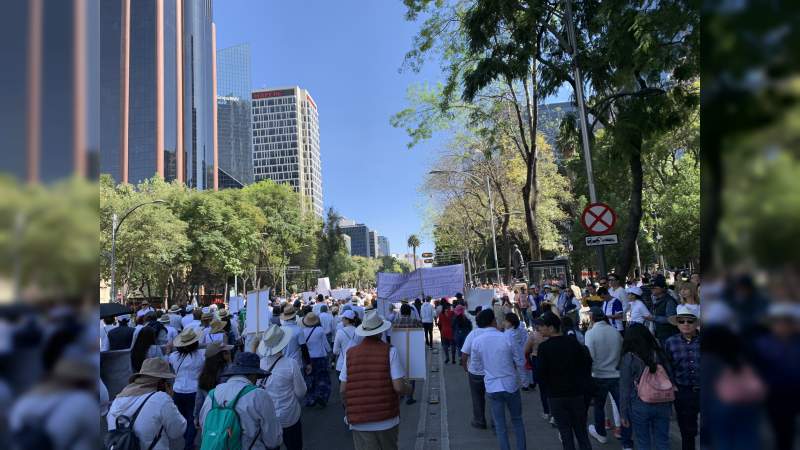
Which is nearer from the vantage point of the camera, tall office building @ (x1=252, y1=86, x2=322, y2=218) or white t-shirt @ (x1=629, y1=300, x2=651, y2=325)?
white t-shirt @ (x1=629, y1=300, x2=651, y2=325)

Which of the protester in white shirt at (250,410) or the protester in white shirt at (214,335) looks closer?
the protester in white shirt at (250,410)

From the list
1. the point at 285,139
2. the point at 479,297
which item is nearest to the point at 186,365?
the point at 479,297

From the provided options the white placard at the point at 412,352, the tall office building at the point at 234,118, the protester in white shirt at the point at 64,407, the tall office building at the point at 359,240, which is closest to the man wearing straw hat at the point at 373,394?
the white placard at the point at 412,352

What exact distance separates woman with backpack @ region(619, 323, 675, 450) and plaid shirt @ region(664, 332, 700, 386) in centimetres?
11

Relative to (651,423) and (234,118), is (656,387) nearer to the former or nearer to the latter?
(651,423)

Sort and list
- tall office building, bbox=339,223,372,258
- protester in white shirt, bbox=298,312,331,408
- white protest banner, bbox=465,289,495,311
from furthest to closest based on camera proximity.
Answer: tall office building, bbox=339,223,372,258 < white protest banner, bbox=465,289,495,311 < protester in white shirt, bbox=298,312,331,408

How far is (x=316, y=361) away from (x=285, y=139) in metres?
135

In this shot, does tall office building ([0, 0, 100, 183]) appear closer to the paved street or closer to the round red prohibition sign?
the paved street

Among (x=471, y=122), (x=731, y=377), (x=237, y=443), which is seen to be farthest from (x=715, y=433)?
(x=471, y=122)

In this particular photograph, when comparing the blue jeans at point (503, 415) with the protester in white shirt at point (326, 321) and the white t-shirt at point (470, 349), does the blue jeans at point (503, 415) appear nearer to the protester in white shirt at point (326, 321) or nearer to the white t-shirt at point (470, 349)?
the white t-shirt at point (470, 349)

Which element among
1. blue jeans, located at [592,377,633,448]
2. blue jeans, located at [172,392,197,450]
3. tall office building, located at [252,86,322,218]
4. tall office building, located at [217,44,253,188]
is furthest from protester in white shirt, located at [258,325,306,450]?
tall office building, located at [252,86,322,218]

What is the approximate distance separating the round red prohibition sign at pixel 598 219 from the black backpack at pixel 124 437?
7.88 meters

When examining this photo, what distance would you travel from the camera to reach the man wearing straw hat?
467 centimetres

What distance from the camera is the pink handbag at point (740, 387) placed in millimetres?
514
